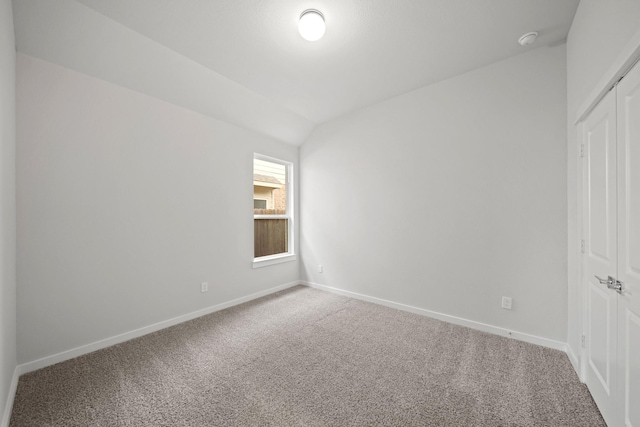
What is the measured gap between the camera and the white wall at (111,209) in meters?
2.01

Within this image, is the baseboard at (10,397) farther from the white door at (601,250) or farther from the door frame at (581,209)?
the door frame at (581,209)

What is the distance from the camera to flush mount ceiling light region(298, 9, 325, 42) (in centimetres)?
196

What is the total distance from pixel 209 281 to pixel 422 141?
10.1 feet

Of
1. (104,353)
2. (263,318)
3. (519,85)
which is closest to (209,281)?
(263,318)

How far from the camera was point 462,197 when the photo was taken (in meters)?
2.83

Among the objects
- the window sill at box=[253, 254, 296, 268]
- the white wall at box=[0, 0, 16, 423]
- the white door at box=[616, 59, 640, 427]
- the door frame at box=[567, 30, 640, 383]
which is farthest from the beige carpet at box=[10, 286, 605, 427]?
the window sill at box=[253, 254, 296, 268]

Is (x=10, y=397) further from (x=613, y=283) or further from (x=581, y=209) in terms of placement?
(x=581, y=209)

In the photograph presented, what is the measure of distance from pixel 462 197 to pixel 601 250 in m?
1.30

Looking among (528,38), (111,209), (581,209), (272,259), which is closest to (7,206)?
(111,209)

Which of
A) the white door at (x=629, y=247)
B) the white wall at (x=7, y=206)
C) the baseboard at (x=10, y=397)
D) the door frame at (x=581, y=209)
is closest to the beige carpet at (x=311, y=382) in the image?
the baseboard at (x=10, y=397)

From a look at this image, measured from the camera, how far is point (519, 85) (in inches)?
Answer: 97.8

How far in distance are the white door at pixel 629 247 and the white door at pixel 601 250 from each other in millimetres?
69

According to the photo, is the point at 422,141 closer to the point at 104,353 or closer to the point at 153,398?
the point at 153,398

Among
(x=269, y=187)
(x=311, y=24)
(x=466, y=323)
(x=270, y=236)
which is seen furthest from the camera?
(x=269, y=187)
